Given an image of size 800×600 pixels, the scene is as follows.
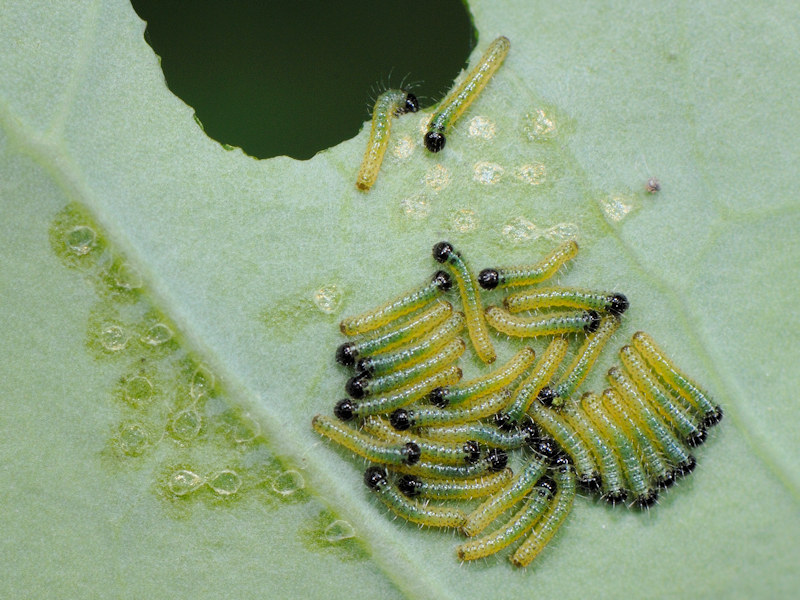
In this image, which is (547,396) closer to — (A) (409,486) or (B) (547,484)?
(B) (547,484)

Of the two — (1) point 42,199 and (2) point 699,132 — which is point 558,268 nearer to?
(2) point 699,132

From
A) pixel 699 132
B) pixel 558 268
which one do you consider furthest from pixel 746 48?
pixel 558 268

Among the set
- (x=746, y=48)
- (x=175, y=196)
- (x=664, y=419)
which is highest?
(x=746, y=48)

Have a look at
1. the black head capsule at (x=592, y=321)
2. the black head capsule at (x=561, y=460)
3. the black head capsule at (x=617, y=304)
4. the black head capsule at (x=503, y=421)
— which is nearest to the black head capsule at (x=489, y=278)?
the black head capsule at (x=592, y=321)

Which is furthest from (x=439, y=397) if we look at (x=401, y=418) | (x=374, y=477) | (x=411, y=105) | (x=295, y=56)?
(x=295, y=56)

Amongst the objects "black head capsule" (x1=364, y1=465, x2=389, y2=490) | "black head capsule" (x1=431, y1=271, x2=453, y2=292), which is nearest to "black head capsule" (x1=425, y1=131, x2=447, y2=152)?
"black head capsule" (x1=431, y1=271, x2=453, y2=292)

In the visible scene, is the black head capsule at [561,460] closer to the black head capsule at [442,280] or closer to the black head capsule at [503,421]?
the black head capsule at [503,421]
